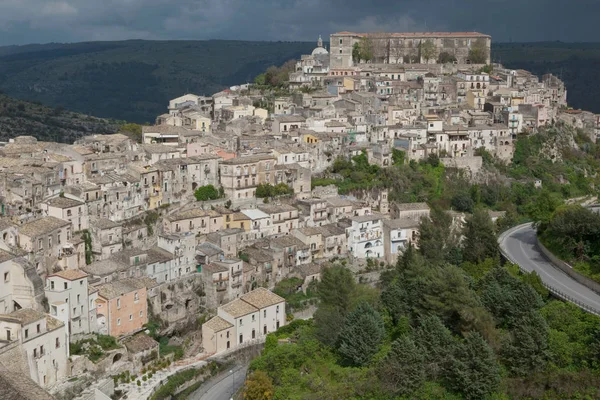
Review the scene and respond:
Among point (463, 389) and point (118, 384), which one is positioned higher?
point (463, 389)

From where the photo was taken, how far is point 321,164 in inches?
1945

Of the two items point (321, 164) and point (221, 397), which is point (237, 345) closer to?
point (221, 397)

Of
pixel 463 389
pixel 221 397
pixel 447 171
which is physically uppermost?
pixel 447 171

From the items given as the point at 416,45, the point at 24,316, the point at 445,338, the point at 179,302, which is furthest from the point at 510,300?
the point at 416,45

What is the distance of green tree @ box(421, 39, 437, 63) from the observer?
71.9 m

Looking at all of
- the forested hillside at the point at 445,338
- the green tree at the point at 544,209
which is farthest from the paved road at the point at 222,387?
the green tree at the point at 544,209

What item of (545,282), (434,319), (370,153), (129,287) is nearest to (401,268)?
(545,282)

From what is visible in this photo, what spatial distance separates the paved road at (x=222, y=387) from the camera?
101 feet

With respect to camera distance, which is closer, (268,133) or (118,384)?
(118,384)

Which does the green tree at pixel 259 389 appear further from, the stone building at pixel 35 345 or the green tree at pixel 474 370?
the stone building at pixel 35 345

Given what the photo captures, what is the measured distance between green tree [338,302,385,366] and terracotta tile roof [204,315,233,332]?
7.60 metres

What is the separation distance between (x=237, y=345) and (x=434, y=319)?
37.5ft

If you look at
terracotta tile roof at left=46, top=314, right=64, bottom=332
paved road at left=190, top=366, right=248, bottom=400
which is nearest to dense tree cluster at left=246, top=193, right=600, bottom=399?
paved road at left=190, top=366, right=248, bottom=400

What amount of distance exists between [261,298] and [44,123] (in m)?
44.8
